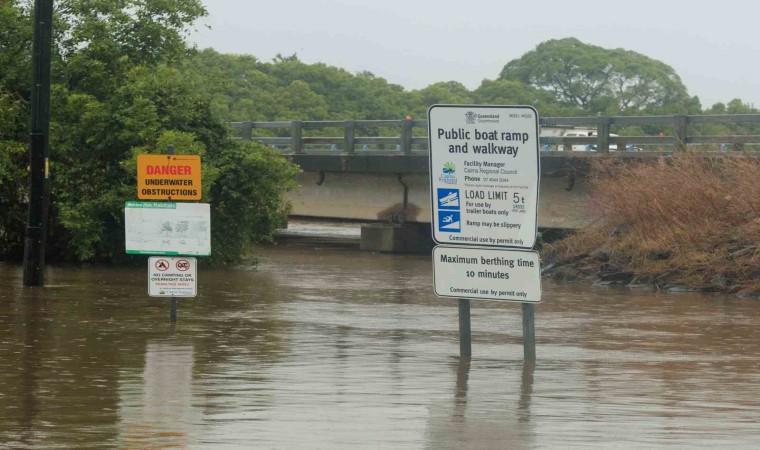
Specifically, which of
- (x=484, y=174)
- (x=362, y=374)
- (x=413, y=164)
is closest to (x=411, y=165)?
(x=413, y=164)

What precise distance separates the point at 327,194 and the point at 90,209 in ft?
47.6

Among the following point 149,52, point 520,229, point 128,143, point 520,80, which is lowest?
point 520,229

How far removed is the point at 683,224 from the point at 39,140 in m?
12.8

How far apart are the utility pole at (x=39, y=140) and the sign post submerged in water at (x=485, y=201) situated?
10404 millimetres

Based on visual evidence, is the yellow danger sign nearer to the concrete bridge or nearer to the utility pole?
the utility pole

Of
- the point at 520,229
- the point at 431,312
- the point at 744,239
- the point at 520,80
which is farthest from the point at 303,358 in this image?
the point at 520,80

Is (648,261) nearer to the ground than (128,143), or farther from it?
nearer to the ground

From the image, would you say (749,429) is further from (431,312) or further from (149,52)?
(149,52)

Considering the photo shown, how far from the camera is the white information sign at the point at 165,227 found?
1567 centimetres

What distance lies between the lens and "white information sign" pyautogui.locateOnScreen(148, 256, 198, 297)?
15.7m

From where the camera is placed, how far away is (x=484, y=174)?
1201 cm

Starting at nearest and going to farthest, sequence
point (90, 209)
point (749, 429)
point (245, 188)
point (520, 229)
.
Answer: point (749, 429) < point (520, 229) < point (90, 209) < point (245, 188)

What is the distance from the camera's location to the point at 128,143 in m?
27.2

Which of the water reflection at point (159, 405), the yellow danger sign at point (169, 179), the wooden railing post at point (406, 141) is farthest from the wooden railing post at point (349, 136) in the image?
the water reflection at point (159, 405)
